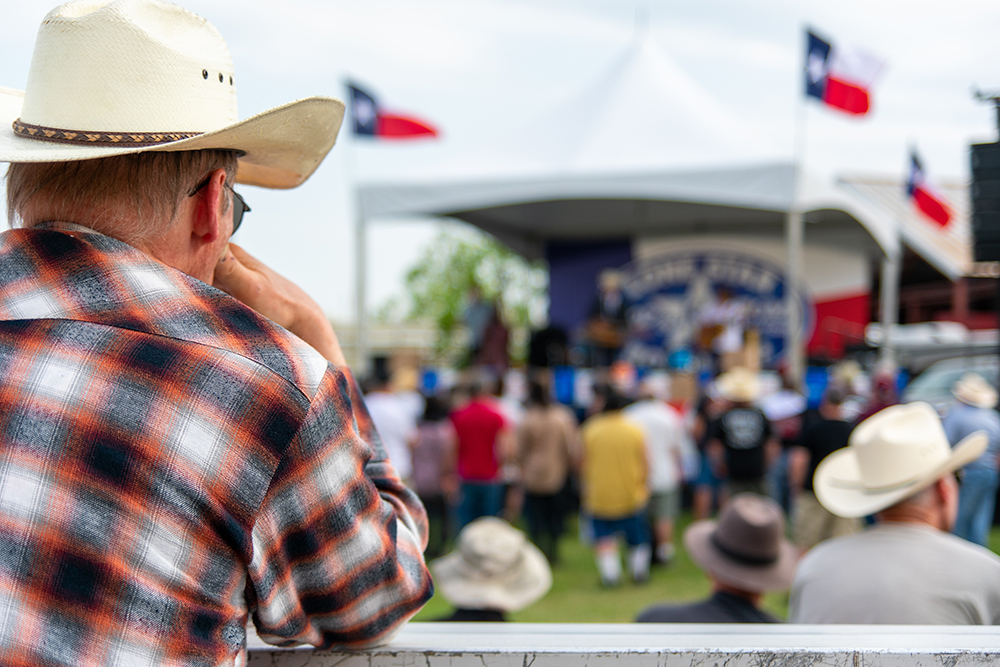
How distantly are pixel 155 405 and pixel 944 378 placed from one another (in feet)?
33.1

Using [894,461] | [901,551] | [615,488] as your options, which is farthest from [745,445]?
[901,551]

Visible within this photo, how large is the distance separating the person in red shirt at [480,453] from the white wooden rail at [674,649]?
19.4ft

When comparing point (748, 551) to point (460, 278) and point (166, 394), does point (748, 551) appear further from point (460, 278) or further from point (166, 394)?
point (460, 278)

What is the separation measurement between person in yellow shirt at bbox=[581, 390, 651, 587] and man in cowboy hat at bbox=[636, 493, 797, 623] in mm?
3379

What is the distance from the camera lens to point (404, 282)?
3969 centimetres

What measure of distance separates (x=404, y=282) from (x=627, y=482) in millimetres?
33706

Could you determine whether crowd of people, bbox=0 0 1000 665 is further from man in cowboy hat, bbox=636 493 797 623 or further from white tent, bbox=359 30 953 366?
white tent, bbox=359 30 953 366

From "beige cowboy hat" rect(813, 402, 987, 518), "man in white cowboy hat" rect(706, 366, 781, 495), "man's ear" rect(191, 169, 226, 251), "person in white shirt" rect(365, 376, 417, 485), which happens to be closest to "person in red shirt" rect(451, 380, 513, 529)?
"person in white shirt" rect(365, 376, 417, 485)

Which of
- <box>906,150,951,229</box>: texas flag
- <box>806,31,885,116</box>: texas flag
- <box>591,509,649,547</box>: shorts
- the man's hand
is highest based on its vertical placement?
<box>806,31,885,116</box>: texas flag

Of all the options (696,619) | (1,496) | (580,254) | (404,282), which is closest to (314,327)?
(1,496)

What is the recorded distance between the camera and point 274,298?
3.87 ft

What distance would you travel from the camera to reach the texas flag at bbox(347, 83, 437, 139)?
9.69 m

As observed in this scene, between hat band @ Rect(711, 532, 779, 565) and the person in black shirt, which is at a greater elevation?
hat band @ Rect(711, 532, 779, 565)

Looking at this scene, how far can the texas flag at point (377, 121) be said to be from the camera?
9688mm
